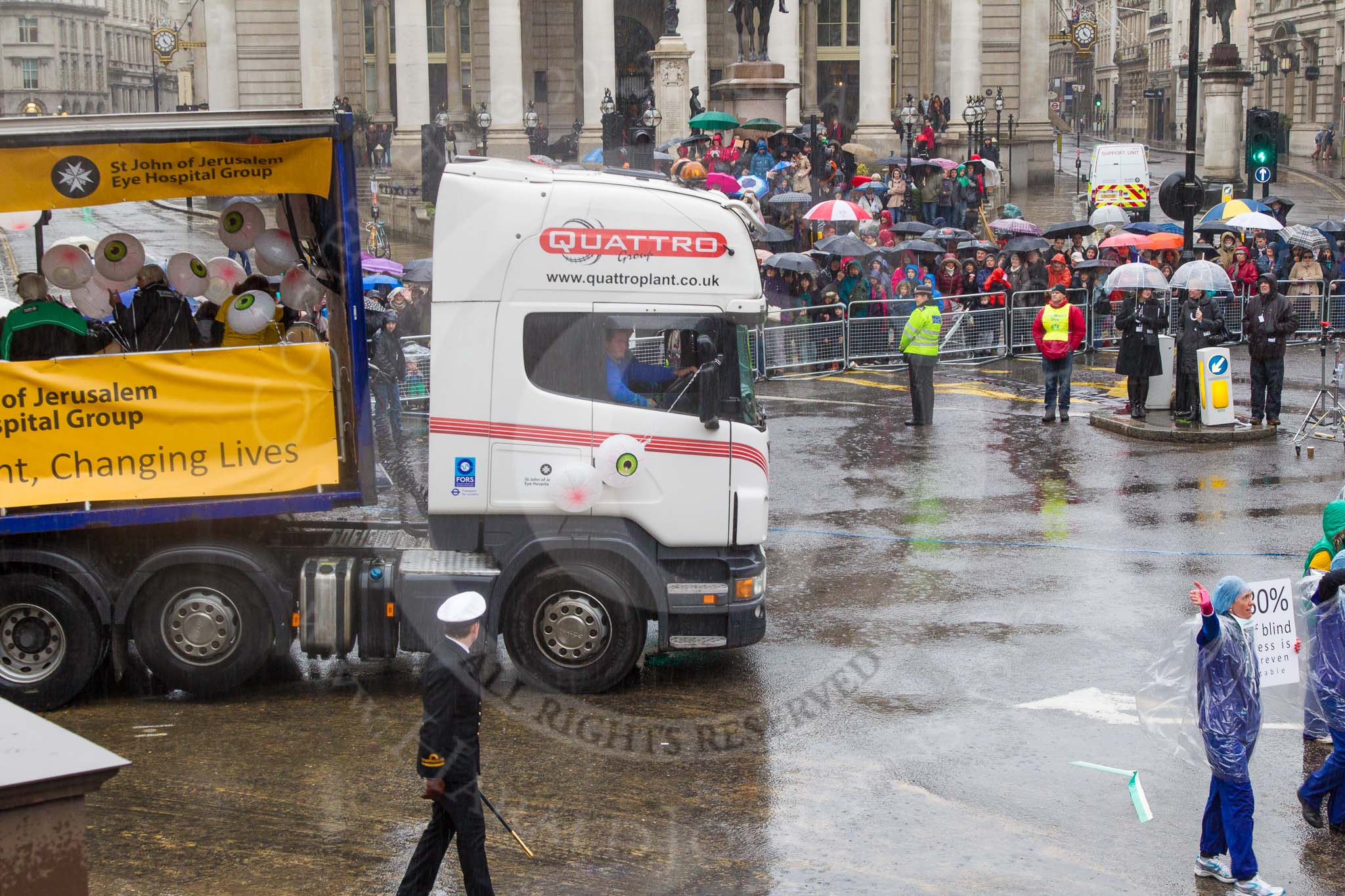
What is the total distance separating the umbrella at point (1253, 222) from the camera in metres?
27.5

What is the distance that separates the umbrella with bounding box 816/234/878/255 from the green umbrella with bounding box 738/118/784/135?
13.1 metres

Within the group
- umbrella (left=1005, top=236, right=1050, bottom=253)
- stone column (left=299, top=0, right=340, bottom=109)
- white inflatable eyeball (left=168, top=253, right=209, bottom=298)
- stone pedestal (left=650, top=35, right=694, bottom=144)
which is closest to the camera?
white inflatable eyeball (left=168, top=253, right=209, bottom=298)

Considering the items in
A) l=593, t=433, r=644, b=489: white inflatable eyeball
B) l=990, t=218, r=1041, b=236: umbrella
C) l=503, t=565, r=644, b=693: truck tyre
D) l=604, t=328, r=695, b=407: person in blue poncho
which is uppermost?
l=990, t=218, r=1041, b=236: umbrella

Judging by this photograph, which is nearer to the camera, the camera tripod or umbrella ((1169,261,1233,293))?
the camera tripod

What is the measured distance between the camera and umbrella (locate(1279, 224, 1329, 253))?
88.8ft

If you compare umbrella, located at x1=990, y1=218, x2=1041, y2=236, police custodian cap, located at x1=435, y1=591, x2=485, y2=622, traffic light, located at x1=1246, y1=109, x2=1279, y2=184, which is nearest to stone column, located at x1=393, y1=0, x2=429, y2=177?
umbrella, located at x1=990, y1=218, x2=1041, y2=236

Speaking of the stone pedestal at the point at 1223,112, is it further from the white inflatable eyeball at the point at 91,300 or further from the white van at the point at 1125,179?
the white inflatable eyeball at the point at 91,300

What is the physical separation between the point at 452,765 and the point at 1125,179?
32.4 meters

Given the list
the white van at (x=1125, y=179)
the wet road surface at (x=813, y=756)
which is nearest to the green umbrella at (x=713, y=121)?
the white van at (x=1125, y=179)

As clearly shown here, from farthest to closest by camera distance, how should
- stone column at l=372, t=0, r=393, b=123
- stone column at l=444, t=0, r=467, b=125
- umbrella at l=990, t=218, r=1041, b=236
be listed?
stone column at l=372, t=0, r=393, b=123
stone column at l=444, t=0, r=467, b=125
umbrella at l=990, t=218, r=1041, b=236

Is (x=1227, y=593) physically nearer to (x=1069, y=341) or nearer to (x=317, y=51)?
(x=1069, y=341)

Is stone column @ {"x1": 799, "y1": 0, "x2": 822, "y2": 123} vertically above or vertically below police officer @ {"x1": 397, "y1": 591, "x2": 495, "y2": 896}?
above

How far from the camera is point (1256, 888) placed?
764cm

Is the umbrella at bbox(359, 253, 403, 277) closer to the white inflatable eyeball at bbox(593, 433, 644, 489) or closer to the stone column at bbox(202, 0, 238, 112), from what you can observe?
the white inflatable eyeball at bbox(593, 433, 644, 489)
